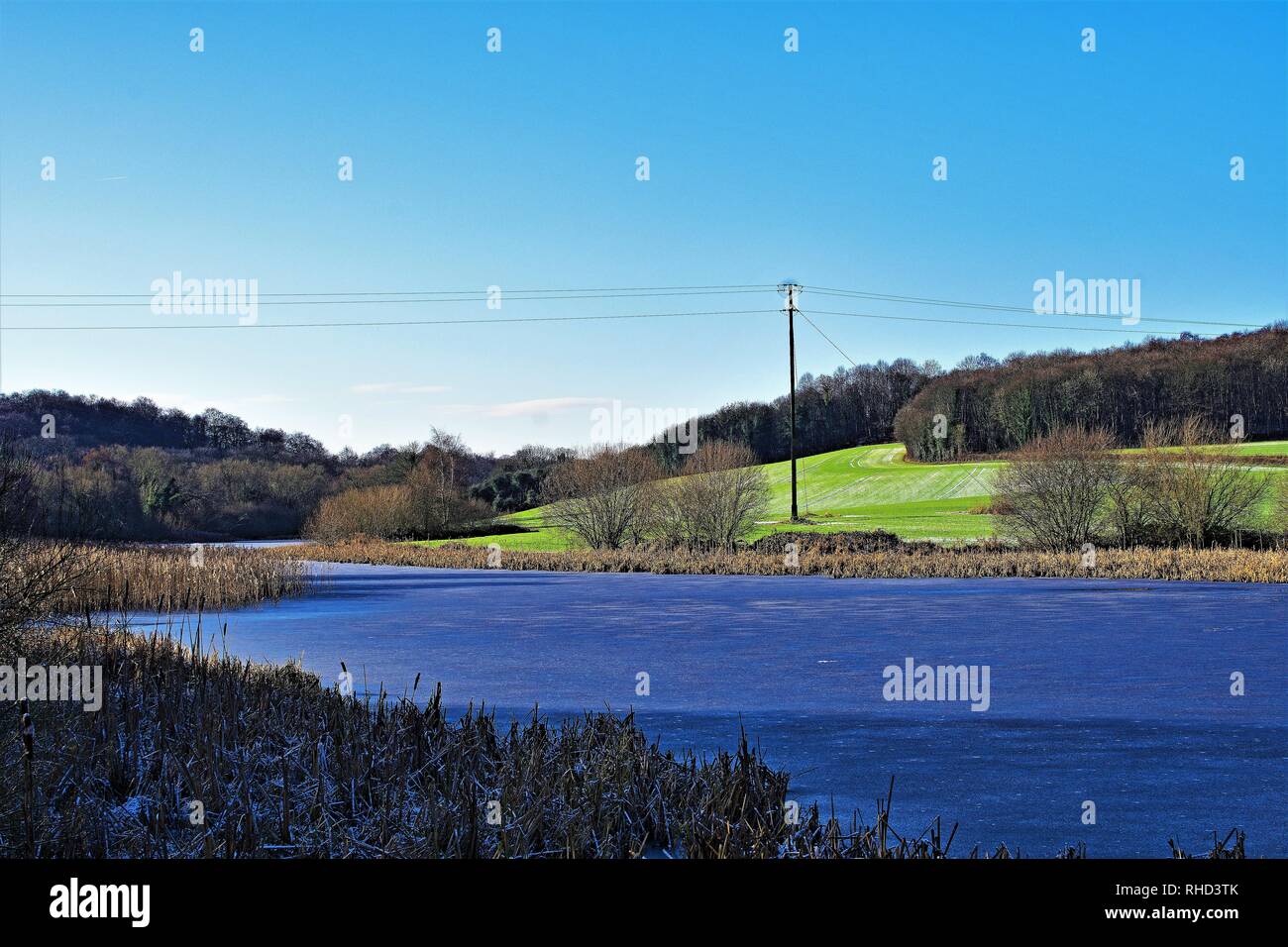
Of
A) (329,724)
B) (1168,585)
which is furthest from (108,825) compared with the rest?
(1168,585)

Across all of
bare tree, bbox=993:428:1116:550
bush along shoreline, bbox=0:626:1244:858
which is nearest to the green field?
bare tree, bbox=993:428:1116:550

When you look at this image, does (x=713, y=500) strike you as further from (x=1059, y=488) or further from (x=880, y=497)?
(x=880, y=497)

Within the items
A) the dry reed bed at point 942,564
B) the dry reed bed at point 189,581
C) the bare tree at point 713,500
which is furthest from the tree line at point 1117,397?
the dry reed bed at point 189,581

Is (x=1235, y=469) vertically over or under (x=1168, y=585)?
over

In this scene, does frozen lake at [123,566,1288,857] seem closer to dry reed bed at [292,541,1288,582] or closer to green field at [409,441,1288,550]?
dry reed bed at [292,541,1288,582]

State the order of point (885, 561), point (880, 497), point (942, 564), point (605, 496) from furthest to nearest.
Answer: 1. point (880, 497)
2. point (605, 496)
3. point (885, 561)
4. point (942, 564)

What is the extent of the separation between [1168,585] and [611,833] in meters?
19.7

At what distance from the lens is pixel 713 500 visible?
3497cm

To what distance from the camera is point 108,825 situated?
5621 millimetres

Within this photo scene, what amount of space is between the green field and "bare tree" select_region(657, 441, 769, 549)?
2496 millimetres

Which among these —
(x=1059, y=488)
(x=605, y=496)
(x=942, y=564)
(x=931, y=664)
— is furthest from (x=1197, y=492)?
(x=931, y=664)

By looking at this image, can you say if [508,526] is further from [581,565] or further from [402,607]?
[402,607]

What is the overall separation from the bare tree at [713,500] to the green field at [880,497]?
250 cm

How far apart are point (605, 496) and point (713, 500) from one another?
4330 millimetres
